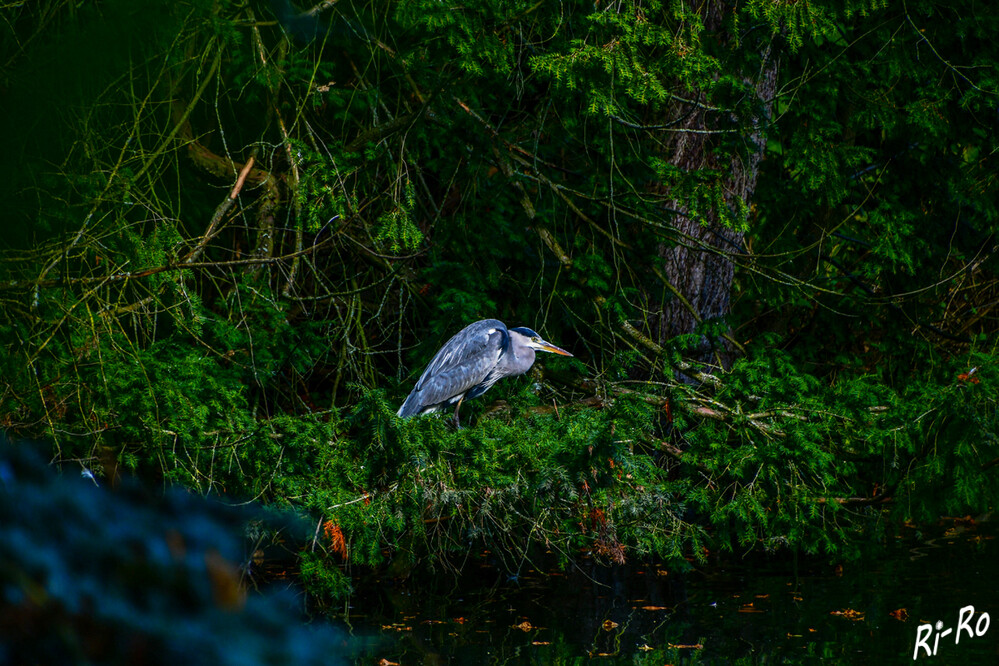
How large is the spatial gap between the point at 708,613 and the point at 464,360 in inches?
84.8

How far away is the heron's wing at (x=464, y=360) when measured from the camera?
21.8 ft

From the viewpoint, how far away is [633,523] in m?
5.58

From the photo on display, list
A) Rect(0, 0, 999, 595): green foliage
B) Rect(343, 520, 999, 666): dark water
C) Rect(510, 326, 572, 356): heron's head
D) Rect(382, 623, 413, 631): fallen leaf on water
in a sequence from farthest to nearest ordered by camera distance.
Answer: Rect(510, 326, 572, 356): heron's head < Rect(382, 623, 413, 631): fallen leaf on water < Rect(0, 0, 999, 595): green foliage < Rect(343, 520, 999, 666): dark water

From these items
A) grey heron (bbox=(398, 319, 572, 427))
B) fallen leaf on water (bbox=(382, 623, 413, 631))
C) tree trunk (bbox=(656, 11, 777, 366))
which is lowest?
fallen leaf on water (bbox=(382, 623, 413, 631))

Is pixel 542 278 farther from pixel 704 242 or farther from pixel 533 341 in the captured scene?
pixel 704 242

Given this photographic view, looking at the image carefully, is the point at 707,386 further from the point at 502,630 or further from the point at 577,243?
the point at 502,630

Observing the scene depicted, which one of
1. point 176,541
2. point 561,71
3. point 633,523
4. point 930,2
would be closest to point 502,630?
point 633,523

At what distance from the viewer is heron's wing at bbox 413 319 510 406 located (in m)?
6.64

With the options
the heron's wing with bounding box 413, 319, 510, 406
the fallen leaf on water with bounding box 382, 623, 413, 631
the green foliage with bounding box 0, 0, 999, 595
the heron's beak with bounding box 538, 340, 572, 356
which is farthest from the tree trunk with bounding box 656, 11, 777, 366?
the fallen leaf on water with bounding box 382, 623, 413, 631

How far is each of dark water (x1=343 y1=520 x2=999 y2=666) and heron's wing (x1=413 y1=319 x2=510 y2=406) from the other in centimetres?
121

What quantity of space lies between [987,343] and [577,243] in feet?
12.4

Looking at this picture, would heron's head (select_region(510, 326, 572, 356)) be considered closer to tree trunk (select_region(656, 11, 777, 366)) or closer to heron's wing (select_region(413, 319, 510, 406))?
heron's wing (select_region(413, 319, 510, 406))

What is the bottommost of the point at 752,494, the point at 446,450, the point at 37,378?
the point at 752,494

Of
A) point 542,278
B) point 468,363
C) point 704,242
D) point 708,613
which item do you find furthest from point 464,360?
point 708,613
